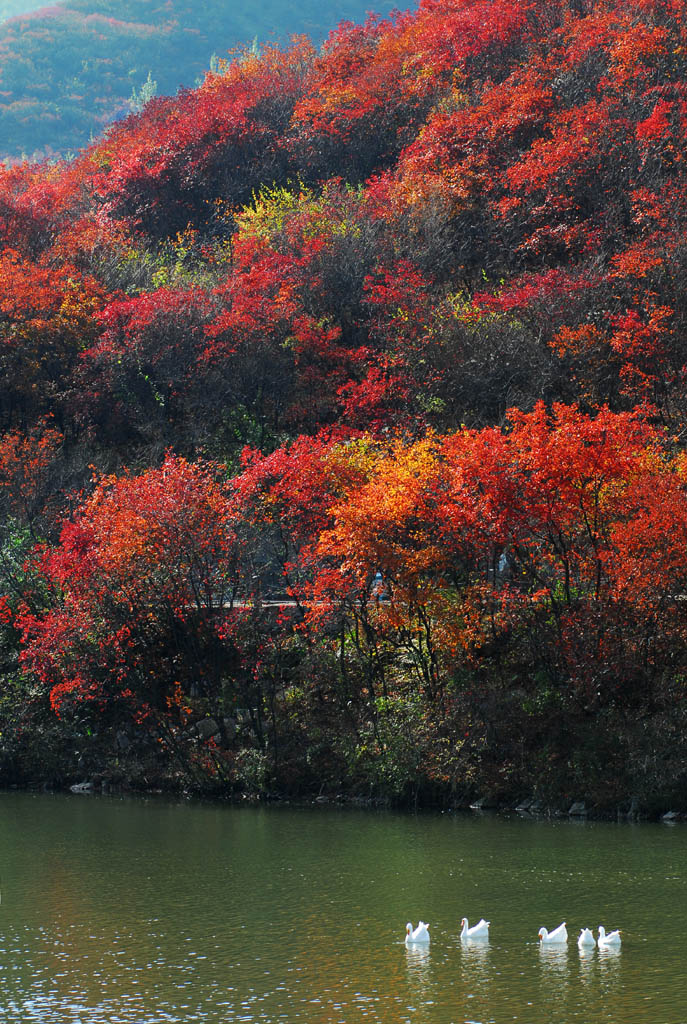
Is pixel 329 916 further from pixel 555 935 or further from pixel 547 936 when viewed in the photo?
pixel 555 935

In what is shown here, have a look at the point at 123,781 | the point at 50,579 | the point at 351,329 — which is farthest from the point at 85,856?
the point at 351,329

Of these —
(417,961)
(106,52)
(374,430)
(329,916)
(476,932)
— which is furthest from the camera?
(106,52)

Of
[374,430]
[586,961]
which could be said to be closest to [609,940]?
[586,961]

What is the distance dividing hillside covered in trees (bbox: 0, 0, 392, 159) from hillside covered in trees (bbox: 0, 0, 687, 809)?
5475 centimetres

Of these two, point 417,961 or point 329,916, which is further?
point 329,916

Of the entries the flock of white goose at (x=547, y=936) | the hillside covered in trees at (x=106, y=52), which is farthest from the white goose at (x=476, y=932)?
the hillside covered in trees at (x=106, y=52)

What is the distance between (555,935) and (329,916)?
333cm

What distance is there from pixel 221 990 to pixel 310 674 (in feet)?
47.8

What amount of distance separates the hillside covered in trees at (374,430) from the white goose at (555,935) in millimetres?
9084

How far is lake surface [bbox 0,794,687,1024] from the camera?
1209cm

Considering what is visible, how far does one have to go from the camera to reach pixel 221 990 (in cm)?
1260

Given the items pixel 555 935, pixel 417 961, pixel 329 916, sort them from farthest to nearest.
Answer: pixel 329 916
pixel 555 935
pixel 417 961

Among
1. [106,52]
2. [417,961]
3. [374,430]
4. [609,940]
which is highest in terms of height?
[106,52]

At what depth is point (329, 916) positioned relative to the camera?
15906 mm
